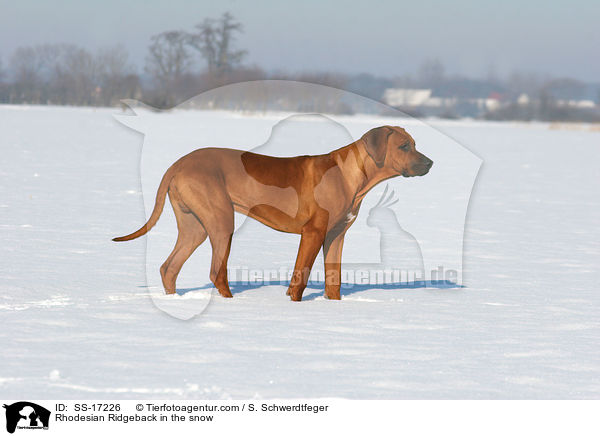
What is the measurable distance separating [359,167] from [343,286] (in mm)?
1634

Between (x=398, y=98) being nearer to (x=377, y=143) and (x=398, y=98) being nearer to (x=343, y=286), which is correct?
(x=343, y=286)

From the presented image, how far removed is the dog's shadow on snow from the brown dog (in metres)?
0.65

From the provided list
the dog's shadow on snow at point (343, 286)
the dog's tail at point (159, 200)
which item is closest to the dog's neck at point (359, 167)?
the dog's shadow on snow at point (343, 286)

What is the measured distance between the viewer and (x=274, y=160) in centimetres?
575

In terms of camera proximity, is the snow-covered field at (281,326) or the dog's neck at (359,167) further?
the dog's neck at (359,167)

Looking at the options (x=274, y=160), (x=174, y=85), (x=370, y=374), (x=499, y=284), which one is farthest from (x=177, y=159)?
(x=174, y=85)

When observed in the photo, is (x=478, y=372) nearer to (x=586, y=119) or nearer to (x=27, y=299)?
(x=27, y=299)

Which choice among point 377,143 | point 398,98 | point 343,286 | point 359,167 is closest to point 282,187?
point 359,167
